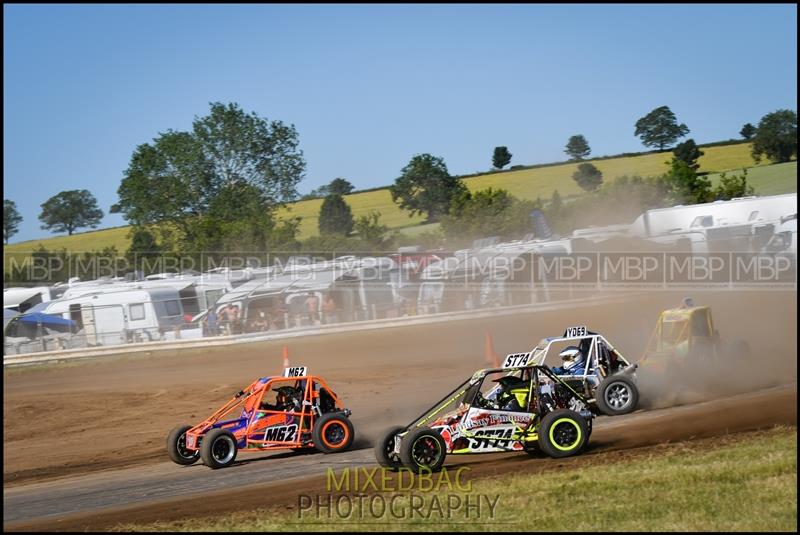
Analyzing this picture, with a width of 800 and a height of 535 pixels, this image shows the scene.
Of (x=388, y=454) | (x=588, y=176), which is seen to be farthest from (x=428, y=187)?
(x=388, y=454)

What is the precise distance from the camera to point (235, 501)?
947 centimetres

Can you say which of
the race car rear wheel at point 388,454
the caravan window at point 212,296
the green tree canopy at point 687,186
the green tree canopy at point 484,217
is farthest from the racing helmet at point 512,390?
the green tree canopy at point 484,217

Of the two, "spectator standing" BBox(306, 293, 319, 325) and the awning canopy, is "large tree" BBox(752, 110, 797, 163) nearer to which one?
"spectator standing" BBox(306, 293, 319, 325)

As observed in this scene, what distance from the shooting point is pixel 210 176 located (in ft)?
153

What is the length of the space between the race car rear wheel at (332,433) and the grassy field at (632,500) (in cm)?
343

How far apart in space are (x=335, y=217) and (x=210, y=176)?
31.4 ft

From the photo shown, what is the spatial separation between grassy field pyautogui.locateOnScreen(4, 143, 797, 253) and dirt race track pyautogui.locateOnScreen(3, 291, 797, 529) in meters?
9.94

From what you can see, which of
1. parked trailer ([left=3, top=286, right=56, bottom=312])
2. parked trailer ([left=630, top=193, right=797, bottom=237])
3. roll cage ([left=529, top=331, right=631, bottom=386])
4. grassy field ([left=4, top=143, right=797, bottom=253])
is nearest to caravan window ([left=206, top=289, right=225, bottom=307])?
parked trailer ([left=3, top=286, right=56, bottom=312])

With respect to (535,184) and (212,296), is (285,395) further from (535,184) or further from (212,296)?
(535,184)

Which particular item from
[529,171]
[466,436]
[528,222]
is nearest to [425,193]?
[529,171]

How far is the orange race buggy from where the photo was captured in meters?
12.1

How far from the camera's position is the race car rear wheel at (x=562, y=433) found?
10.1 metres

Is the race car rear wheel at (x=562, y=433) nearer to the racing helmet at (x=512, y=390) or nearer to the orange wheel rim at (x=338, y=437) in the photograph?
the racing helmet at (x=512, y=390)

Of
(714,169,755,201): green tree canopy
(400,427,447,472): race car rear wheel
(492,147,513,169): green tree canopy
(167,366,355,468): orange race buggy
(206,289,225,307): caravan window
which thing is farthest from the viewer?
(492,147,513,169): green tree canopy
